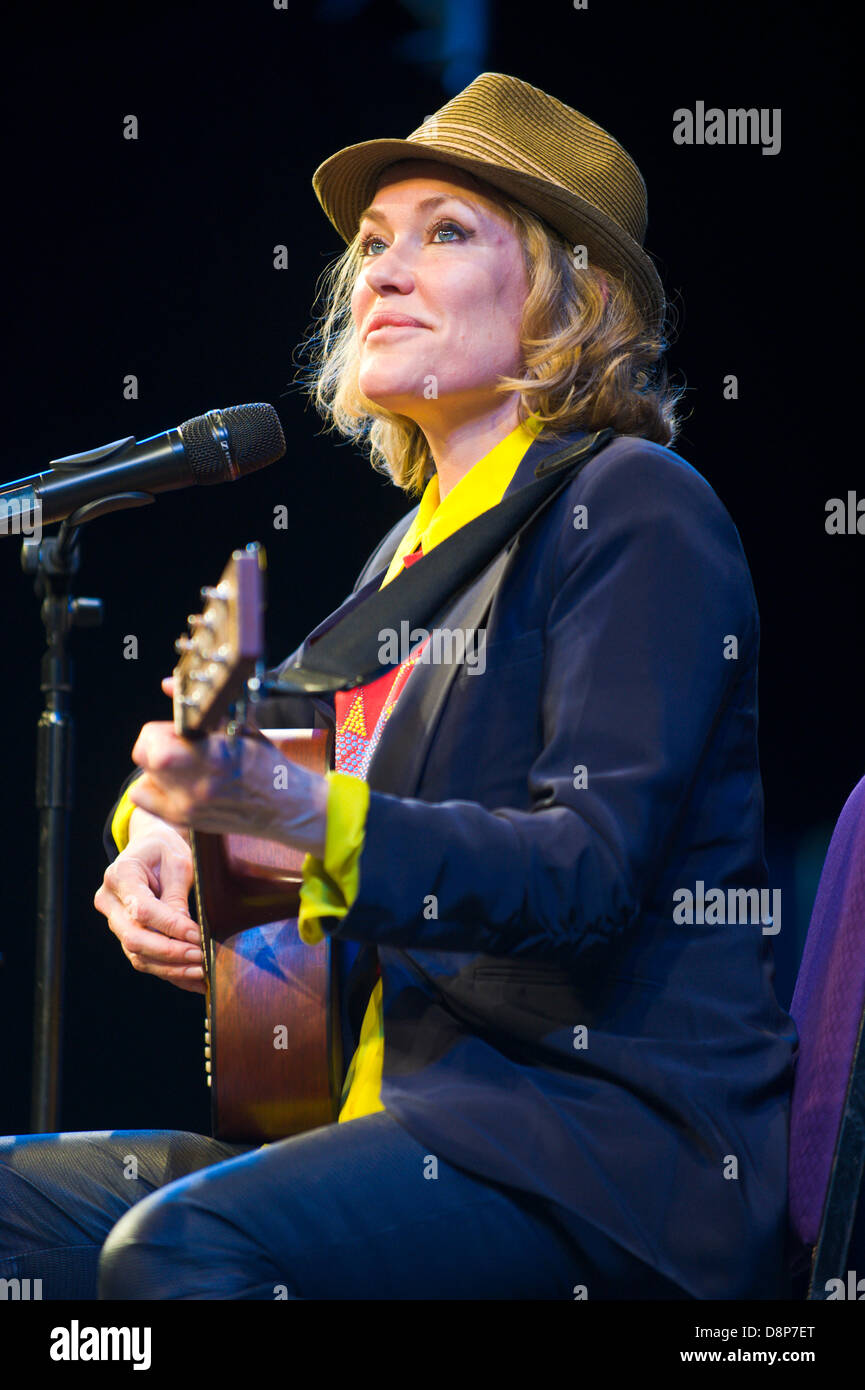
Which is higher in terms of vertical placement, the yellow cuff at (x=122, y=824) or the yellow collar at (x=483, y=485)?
the yellow collar at (x=483, y=485)

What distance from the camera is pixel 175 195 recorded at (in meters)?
3.34

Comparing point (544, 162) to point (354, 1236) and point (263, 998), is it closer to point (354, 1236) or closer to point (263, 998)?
point (263, 998)

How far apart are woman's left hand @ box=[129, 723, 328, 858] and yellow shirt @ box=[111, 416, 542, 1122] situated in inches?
1.0

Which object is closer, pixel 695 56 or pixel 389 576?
pixel 389 576

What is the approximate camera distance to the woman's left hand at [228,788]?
1.08m

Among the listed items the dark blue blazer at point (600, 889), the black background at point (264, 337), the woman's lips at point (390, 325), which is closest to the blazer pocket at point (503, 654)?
the dark blue blazer at point (600, 889)

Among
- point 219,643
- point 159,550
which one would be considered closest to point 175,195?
point 159,550

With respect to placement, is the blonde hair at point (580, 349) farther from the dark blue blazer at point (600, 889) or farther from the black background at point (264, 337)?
the black background at point (264, 337)

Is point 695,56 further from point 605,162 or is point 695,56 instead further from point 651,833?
point 651,833

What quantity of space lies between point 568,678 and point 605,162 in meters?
0.93

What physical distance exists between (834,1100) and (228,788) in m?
0.70

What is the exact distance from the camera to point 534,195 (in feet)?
6.08

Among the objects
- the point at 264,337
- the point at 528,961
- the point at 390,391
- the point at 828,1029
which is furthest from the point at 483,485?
the point at 264,337

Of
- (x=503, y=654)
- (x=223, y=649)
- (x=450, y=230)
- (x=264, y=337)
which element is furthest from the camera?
(x=264, y=337)
